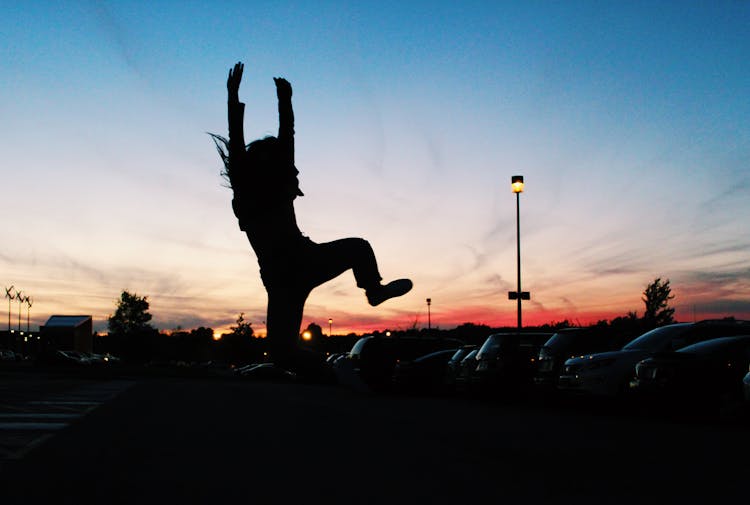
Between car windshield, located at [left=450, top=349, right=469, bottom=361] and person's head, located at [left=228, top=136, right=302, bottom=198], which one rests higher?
person's head, located at [left=228, top=136, right=302, bottom=198]

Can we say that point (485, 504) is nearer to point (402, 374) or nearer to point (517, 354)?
point (517, 354)

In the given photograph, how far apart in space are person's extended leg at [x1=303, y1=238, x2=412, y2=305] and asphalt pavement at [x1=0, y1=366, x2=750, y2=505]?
2.11 m

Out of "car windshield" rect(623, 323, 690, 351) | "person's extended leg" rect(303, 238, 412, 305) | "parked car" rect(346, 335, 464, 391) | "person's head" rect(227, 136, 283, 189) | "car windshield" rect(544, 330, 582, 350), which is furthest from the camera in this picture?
"parked car" rect(346, 335, 464, 391)

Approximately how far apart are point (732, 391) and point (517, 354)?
574cm

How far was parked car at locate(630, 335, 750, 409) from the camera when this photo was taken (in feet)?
41.6

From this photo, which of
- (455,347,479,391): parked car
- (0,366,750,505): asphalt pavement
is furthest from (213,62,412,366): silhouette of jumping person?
(455,347,479,391): parked car

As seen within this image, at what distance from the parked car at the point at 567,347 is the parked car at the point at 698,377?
3230mm

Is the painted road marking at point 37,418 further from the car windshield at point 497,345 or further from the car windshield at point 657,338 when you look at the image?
the car windshield at point 657,338

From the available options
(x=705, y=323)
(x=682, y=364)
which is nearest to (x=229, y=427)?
(x=682, y=364)

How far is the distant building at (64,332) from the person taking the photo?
115m

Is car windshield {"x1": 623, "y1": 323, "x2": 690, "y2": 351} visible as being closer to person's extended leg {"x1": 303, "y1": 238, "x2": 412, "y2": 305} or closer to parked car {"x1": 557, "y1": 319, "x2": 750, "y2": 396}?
parked car {"x1": 557, "y1": 319, "x2": 750, "y2": 396}

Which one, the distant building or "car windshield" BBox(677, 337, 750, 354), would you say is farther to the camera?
the distant building

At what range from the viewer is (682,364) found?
1274cm

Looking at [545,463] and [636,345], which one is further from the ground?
[636,345]
